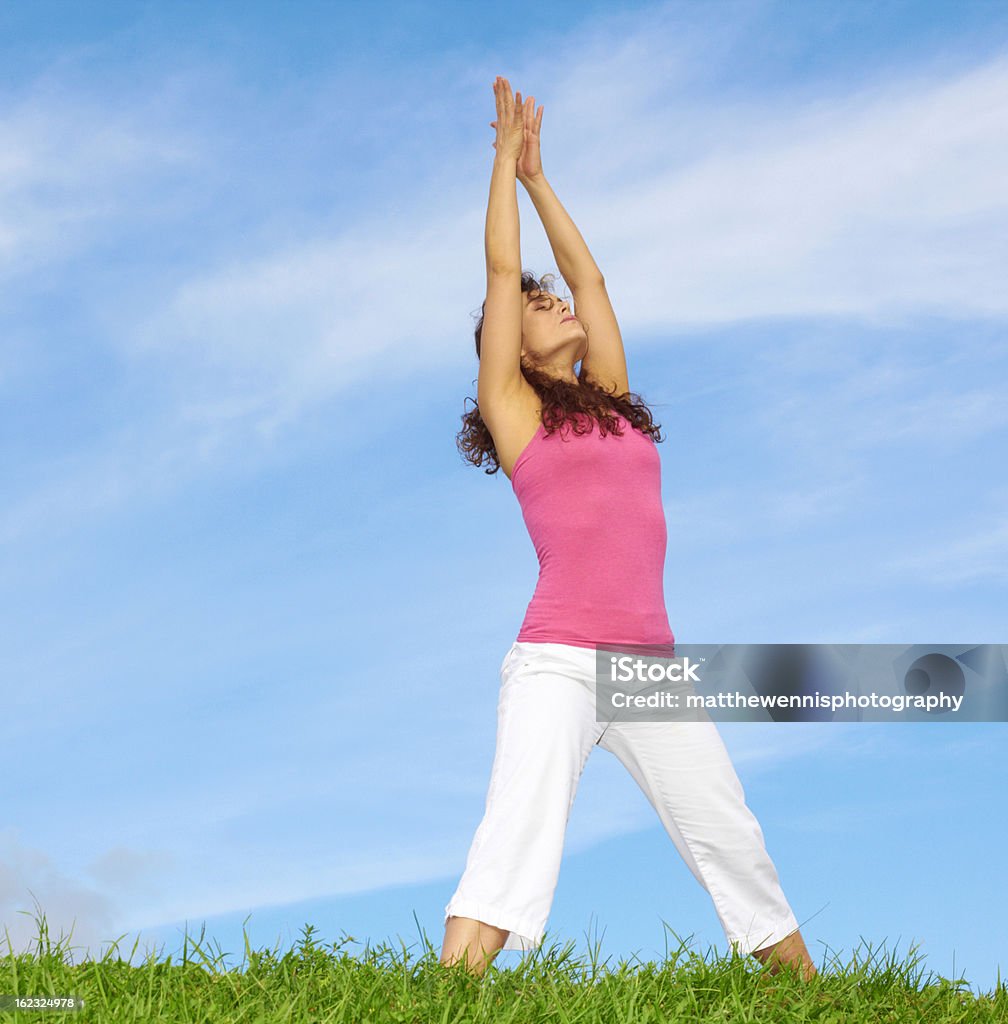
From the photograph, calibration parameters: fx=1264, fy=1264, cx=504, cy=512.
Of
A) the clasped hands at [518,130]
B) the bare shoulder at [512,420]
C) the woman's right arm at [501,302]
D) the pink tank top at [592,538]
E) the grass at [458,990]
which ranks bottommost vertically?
the grass at [458,990]

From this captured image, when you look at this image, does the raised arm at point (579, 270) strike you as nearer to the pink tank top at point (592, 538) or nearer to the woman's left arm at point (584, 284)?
the woman's left arm at point (584, 284)

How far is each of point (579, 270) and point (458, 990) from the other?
10.8 ft

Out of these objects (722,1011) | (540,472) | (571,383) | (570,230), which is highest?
(570,230)

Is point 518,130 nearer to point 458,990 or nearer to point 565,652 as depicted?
point 565,652

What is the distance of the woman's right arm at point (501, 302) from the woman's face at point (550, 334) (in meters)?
0.23

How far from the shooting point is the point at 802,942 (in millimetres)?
5172

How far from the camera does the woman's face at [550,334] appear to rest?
5531 mm

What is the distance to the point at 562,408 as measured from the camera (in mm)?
5270

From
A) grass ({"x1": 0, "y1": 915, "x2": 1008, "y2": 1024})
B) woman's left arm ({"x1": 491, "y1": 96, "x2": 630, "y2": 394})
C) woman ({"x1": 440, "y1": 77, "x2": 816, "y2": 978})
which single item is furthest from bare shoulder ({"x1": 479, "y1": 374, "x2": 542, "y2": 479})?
grass ({"x1": 0, "y1": 915, "x2": 1008, "y2": 1024})

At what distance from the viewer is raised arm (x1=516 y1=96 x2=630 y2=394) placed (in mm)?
5883

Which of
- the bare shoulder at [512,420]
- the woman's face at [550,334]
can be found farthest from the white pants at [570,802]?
the woman's face at [550,334]

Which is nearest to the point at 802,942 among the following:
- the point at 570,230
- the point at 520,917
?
the point at 520,917

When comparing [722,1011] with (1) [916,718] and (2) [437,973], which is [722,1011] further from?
(1) [916,718]

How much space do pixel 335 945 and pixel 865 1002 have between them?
2106 mm
